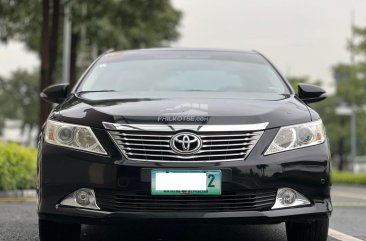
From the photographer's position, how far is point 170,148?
3.80m

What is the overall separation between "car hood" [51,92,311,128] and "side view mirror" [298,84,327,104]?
56cm

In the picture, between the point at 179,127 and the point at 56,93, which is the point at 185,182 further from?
the point at 56,93

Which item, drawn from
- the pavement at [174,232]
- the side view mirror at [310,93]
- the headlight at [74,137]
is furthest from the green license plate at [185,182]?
the side view mirror at [310,93]

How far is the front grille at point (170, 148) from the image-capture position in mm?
3805

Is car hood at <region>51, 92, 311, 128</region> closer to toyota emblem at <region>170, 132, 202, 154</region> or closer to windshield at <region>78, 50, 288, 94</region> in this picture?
toyota emblem at <region>170, 132, 202, 154</region>

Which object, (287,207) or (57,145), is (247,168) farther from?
(57,145)

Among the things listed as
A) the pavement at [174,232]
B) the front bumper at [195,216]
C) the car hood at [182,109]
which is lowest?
the pavement at [174,232]

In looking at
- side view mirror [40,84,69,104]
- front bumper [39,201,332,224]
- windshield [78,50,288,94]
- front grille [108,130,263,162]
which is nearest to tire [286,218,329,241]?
front bumper [39,201,332,224]

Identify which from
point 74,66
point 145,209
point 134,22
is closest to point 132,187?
point 145,209

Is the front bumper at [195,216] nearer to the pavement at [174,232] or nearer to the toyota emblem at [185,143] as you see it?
the toyota emblem at [185,143]

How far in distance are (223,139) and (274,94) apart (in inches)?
41.7

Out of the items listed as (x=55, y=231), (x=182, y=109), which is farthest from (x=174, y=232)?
(x=182, y=109)

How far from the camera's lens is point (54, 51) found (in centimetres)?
1453

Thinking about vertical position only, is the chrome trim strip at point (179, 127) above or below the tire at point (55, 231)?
above
